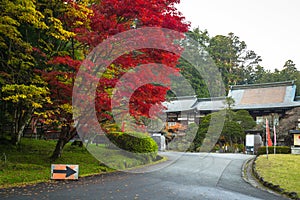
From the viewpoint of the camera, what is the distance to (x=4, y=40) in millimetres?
8961

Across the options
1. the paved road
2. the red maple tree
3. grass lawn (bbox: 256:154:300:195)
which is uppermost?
the red maple tree

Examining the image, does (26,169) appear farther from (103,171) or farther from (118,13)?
(118,13)

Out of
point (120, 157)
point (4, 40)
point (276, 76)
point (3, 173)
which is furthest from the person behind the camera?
point (276, 76)

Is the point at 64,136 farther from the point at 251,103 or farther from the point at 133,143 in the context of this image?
the point at 251,103

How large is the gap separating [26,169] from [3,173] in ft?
2.47

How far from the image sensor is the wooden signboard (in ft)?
23.9

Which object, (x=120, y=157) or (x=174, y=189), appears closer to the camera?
(x=174, y=189)

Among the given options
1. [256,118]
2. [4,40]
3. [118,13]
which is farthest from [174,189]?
[256,118]

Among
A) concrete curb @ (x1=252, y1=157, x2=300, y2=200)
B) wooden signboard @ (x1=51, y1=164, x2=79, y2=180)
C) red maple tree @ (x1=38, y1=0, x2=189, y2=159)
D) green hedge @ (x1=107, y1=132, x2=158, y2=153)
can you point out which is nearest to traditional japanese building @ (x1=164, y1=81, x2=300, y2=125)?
green hedge @ (x1=107, y1=132, x2=158, y2=153)

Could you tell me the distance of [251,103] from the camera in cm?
2958

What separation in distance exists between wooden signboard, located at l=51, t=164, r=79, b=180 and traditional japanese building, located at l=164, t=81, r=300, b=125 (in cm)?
1956

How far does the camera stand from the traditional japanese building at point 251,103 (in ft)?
89.0

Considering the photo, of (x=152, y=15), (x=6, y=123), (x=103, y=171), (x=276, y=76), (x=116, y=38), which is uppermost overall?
(x=276, y=76)

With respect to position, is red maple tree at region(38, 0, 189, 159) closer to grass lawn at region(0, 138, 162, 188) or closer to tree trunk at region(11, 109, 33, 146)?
grass lawn at region(0, 138, 162, 188)
